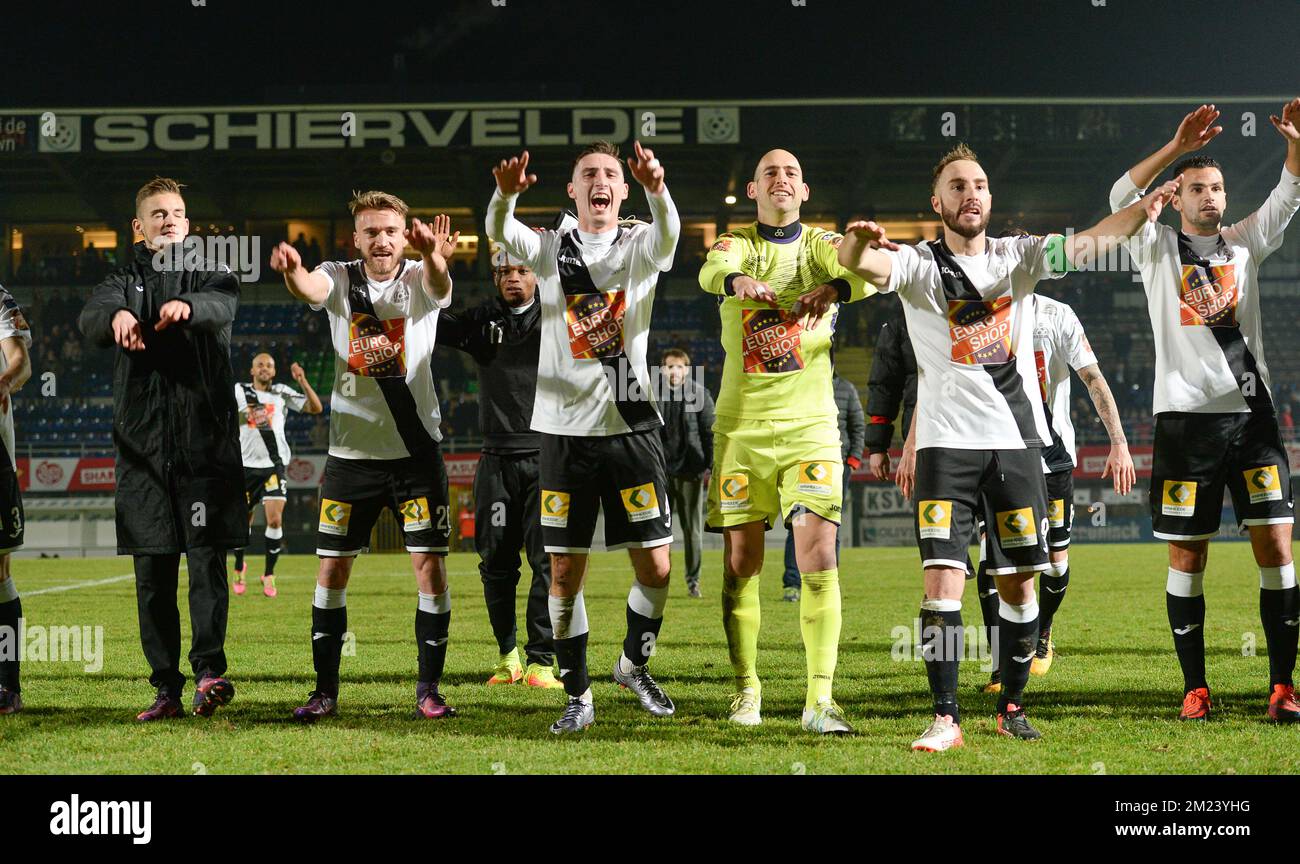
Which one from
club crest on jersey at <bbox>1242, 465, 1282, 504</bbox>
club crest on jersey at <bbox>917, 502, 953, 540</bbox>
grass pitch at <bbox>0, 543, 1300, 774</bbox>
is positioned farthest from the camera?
club crest on jersey at <bbox>1242, 465, 1282, 504</bbox>

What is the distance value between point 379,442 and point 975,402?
279cm

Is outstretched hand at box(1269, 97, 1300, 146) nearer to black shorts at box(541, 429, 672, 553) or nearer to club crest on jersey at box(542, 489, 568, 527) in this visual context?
black shorts at box(541, 429, 672, 553)

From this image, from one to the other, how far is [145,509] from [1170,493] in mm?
4920

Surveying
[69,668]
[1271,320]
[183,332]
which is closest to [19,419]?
[69,668]

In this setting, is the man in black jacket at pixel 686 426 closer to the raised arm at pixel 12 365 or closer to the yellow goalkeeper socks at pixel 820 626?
the yellow goalkeeper socks at pixel 820 626

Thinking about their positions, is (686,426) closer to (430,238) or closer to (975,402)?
(430,238)

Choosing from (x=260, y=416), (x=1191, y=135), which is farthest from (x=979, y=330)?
(x=260, y=416)

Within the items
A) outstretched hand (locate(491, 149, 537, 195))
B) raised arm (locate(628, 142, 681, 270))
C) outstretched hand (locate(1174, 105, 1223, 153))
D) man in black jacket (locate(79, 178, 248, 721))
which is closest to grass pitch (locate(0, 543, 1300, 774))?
man in black jacket (locate(79, 178, 248, 721))

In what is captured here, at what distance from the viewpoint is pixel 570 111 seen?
88.6 ft

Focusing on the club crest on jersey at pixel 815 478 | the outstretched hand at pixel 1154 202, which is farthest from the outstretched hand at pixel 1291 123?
the club crest on jersey at pixel 815 478

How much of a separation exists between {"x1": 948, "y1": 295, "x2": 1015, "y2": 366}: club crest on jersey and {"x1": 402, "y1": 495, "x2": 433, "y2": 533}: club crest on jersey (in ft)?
8.50

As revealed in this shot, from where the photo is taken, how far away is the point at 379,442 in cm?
532

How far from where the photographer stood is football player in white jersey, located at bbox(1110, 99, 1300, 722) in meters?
5.11

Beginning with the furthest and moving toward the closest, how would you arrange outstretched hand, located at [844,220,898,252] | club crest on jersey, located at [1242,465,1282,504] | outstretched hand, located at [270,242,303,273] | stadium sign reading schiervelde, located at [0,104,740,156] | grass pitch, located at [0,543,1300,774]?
stadium sign reading schiervelde, located at [0,104,740,156] < club crest on jersey, located at [1242,465,1282,504] < outstretched hand, located at [270,242,303,273] < outstretched hand, located at [844,220,898,252] < grass pitch, located at [0,543,1300,774]
